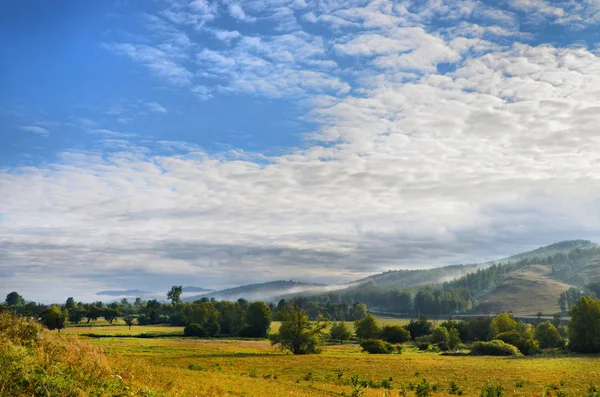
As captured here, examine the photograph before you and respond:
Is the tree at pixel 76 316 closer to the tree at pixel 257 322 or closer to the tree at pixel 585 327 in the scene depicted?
the tree at pixel 257 322

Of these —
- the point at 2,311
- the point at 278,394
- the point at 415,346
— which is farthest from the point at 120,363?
the point at 415,346

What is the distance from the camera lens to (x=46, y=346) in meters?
25.3

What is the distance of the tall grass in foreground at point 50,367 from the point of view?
18.4m

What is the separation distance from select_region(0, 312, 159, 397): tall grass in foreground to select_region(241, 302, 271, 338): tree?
121 metres

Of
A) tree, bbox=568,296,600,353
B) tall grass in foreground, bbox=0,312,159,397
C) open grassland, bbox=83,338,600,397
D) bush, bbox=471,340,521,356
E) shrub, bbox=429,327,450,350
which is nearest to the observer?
tall grass in foreground, bbox=0,312,159,397

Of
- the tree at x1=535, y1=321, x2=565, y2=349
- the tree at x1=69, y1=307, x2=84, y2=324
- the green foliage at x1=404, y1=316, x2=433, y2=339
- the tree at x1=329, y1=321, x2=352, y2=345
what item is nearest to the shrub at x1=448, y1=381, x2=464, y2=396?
the tree at x1=535, y1=321, x2=565, y2=349

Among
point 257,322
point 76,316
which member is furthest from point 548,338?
point 76,316

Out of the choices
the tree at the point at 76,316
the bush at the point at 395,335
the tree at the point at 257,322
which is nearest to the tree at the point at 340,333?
the bush at the point at 395,335

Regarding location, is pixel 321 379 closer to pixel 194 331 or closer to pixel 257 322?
pixel 257 322

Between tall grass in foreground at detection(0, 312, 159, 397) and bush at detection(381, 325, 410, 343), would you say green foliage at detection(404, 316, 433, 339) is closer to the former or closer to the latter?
bush at detection(381, 325, 410, 343)

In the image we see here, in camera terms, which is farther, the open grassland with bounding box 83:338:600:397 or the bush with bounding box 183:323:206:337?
the bush with bounding box 183:323:206:337

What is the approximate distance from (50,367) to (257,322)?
130302mm

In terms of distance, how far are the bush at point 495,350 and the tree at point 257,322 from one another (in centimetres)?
6935

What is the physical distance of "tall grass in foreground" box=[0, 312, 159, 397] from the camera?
1841 centimetres
